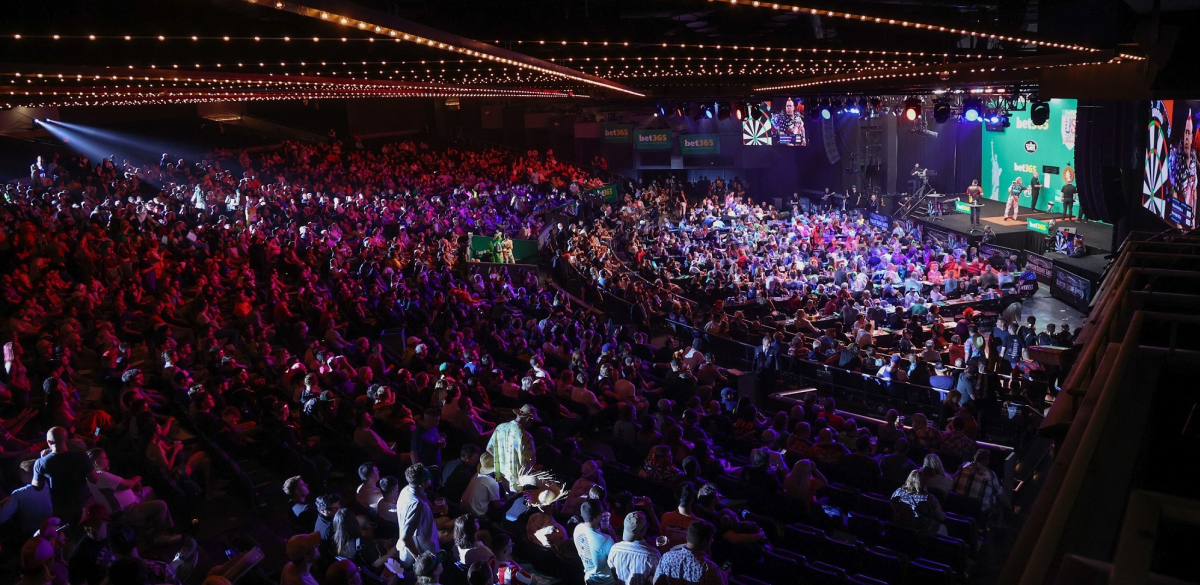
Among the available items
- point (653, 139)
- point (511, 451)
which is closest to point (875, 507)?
point (511, 451)

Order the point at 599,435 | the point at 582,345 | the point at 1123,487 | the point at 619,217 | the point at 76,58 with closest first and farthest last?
the point at 1123,487
the point at 76,58
the point at 599,435
the point at 582,345
the point at 619,217

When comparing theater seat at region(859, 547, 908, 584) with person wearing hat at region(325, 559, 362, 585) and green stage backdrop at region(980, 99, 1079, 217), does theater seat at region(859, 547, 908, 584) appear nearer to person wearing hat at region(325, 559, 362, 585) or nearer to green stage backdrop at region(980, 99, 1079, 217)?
person wearing hat at region(325, 559, 362, 585)

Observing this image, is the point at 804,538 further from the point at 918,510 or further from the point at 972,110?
the point at 972,110

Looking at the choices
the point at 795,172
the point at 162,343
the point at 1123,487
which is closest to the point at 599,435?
the point at 162,343

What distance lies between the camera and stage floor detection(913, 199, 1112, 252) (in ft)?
66.7

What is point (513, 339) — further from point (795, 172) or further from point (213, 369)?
point (795, 172)

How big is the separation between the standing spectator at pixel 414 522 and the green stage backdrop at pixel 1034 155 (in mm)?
22728

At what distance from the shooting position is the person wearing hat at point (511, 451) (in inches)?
260

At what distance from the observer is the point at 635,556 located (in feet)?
16.0

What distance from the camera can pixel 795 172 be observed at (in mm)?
34875

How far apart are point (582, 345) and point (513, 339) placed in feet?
3.61

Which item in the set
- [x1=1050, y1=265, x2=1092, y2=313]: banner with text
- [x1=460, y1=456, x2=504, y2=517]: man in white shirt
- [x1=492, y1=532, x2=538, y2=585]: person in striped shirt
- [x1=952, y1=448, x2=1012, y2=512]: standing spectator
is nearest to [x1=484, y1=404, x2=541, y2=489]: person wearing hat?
[x1=460, y1=456, x2=504, y2=517]: man in white shirt

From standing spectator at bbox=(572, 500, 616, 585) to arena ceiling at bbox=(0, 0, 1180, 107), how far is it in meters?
3.40

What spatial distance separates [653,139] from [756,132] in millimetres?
4414
